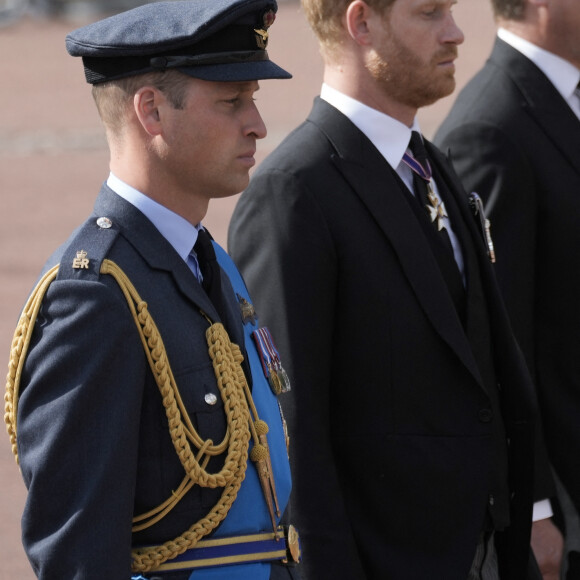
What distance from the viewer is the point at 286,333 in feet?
9.24

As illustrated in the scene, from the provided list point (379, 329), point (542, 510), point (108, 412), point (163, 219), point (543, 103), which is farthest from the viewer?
point (543, 103)

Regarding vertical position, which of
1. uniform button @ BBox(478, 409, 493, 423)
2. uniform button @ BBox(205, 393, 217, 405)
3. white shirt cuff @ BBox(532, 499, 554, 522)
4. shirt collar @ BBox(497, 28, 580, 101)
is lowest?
white shirt cuff @ BBox(532, 499, 554, 522)

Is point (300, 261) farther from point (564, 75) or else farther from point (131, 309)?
point (564, 75)

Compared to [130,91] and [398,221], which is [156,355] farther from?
[398,221]

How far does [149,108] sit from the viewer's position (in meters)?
2.26

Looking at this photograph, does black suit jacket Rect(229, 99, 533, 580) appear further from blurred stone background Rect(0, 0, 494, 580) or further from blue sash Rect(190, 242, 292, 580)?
blurred stone background Rect(0, 0, 494, 580)

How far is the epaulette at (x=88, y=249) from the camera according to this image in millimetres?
2141

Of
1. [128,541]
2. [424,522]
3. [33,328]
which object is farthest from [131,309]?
[424,522]

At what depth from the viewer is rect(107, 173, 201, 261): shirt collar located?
2287 millimetres

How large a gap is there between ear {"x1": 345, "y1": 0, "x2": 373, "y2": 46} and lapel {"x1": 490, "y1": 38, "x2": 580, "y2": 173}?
0.71 metres

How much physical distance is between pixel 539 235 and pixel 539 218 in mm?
45

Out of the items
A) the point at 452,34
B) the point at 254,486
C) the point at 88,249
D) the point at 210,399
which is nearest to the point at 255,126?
the point at 88,249

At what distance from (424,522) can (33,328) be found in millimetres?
1137

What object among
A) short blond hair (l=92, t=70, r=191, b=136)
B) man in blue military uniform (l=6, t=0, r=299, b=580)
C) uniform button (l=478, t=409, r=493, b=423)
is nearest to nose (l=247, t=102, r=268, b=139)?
man in blue military uniform (l=6, t=0, r=299, b=580)
